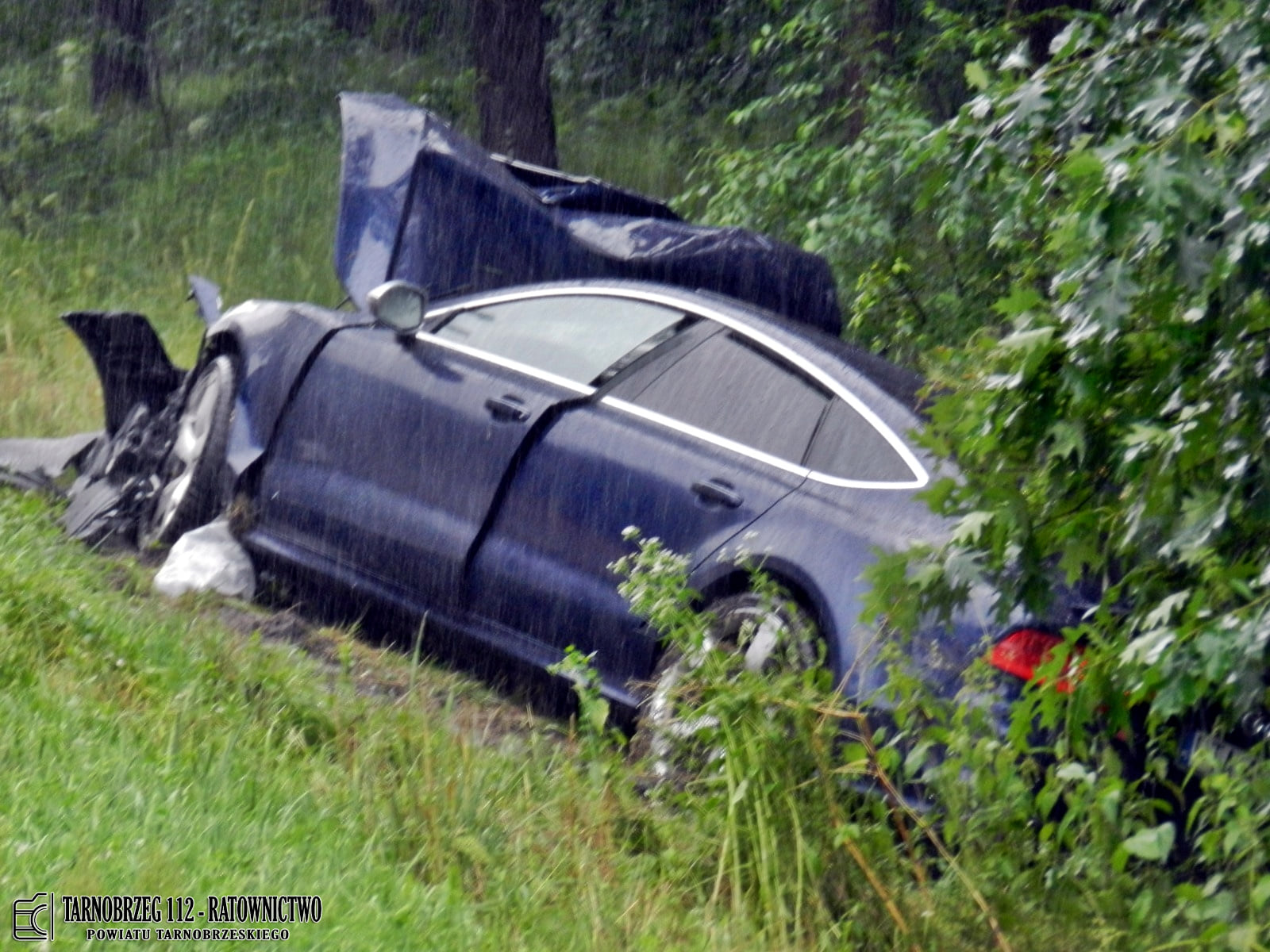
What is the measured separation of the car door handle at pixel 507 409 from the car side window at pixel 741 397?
16.2 inches

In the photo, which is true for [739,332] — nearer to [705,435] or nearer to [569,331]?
[705,435]

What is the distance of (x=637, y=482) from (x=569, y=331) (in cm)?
88

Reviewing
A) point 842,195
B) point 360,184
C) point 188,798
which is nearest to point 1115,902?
point 188,798

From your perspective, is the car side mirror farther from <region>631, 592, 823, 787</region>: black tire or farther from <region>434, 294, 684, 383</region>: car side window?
<region>631, 592, 823, 787</region>: black tire

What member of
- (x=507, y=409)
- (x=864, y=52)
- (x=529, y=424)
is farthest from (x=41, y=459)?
(x=864, y=52)

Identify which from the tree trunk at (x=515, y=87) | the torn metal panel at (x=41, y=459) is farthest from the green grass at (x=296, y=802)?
the tree trunk at (x=515, y=87)

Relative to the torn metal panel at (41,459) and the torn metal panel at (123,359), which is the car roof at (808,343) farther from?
the torn metal panel at (41,459)

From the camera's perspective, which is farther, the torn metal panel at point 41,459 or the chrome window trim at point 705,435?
the torn metal panel at point 41,459

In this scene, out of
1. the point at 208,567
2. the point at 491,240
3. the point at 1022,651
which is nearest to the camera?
the point at 1022,651

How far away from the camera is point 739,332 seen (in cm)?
558

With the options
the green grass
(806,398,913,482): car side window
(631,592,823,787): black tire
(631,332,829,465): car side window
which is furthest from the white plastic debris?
(806,398,913,482): car side window

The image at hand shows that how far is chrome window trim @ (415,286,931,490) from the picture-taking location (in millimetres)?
4992

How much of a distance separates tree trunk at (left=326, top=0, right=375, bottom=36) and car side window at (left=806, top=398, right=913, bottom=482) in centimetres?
1769

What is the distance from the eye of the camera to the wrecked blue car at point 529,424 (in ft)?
16.5
